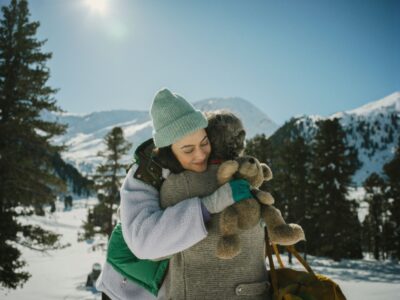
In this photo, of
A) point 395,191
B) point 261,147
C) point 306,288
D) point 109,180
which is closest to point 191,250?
point 306,288

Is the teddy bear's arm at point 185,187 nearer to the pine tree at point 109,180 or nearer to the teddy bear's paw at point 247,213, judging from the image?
the teddy bear's paw at point 247,213

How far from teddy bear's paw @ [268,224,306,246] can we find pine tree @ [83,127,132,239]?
22732mm

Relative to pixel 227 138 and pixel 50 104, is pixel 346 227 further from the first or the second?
pixel 227 138

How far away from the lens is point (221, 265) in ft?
6.65

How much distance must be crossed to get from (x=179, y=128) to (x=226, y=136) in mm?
375

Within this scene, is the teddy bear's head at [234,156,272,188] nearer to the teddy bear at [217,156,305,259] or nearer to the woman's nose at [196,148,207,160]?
the teddy bear at [217,156,305,259]

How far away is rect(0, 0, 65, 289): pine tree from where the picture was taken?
12633 millimetres

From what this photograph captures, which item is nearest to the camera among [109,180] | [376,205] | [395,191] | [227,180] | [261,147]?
[227,180]

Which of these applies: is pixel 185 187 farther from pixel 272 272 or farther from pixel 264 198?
pixel 272 272

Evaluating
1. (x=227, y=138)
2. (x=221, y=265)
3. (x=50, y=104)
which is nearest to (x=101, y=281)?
(x=221, y=265)

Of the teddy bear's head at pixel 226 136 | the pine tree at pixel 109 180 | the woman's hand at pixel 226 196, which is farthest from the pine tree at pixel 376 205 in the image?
the woman's hand at pixel 226 196

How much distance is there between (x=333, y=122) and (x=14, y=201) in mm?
27809

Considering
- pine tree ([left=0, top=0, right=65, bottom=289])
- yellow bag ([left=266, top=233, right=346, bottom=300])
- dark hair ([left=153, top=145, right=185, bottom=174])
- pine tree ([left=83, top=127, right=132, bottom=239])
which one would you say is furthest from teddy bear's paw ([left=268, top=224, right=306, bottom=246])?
pine tree ([left=83, top=127, right=132, bottom=239])

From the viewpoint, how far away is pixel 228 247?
1.88 m
